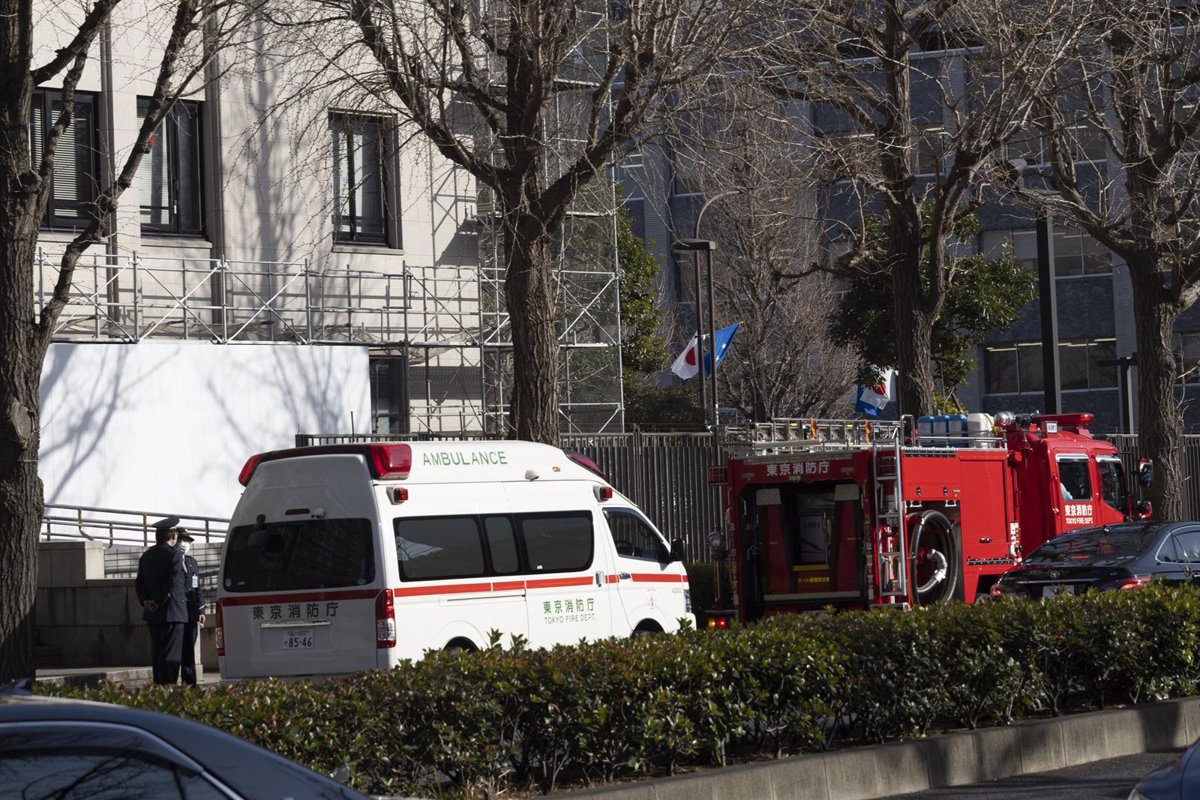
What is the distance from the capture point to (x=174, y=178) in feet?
87.9

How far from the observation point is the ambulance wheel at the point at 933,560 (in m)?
18.7

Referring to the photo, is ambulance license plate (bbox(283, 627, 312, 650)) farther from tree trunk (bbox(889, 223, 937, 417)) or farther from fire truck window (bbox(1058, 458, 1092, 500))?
fire truck window (bbox(1058, 458, 1092, 500))

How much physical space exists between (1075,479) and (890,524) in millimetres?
5066

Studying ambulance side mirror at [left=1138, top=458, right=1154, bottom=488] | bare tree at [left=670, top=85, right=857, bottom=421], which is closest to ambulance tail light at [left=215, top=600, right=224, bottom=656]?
ambulance side mirror at [left=1138, top=458, right=1154, bottom=488]

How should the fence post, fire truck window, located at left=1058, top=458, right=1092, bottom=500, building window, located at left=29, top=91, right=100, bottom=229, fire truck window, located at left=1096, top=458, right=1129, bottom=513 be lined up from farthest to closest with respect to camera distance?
building window, located at left=29, top=91, right=100, bottom=229 → the fence post → fire truck window, located at left=1096, top=458, right=1129, bottom=513 → fire truck window, located at left=1058, top=458, right=1092, bottom=500

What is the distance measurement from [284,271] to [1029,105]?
1322cm

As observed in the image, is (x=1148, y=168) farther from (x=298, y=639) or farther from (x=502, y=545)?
(x=298, y=639)

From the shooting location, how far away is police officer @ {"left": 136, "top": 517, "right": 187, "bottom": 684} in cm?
1688

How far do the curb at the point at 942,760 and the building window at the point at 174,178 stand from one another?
18695mm

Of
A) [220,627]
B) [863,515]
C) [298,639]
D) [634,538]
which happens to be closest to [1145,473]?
[863,515]

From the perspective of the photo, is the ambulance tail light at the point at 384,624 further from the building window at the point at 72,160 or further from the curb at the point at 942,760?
the building window at the point at 72,160

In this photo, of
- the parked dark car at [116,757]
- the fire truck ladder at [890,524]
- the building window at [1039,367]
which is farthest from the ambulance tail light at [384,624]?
the building window at [1039,367]

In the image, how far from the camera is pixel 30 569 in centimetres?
1129

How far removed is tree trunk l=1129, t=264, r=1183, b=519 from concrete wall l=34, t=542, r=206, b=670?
44.2 feet
